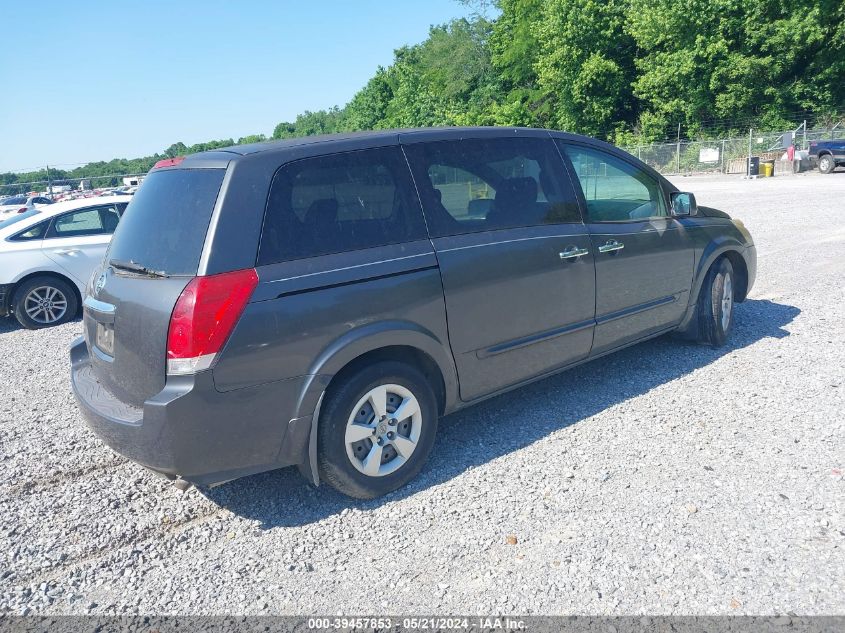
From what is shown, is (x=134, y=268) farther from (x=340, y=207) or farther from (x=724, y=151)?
(x=724, y=151)


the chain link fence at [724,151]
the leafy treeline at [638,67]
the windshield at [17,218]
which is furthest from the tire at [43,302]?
the leafy treeline at [638,67]

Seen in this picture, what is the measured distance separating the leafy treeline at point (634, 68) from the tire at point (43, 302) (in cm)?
1854

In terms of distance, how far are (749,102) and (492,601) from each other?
45248 millimetres

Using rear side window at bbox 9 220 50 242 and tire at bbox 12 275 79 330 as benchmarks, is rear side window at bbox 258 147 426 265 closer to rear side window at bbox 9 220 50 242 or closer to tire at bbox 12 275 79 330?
tire at bbox 12 275 79 330

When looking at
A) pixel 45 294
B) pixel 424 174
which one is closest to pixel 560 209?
pixel 424 174

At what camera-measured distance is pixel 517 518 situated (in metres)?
3.46

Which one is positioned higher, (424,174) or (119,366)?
(424,174)

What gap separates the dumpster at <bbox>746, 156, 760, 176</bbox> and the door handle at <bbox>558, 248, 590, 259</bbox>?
1230 inches

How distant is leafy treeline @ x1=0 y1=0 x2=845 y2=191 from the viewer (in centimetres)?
3869

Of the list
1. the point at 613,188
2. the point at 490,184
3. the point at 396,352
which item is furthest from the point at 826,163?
the point at 396,352

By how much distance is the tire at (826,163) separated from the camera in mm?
28641

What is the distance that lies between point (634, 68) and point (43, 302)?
48240 millimetres

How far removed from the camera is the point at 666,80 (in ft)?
143

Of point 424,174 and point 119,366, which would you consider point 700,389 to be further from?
A: point 119,366
